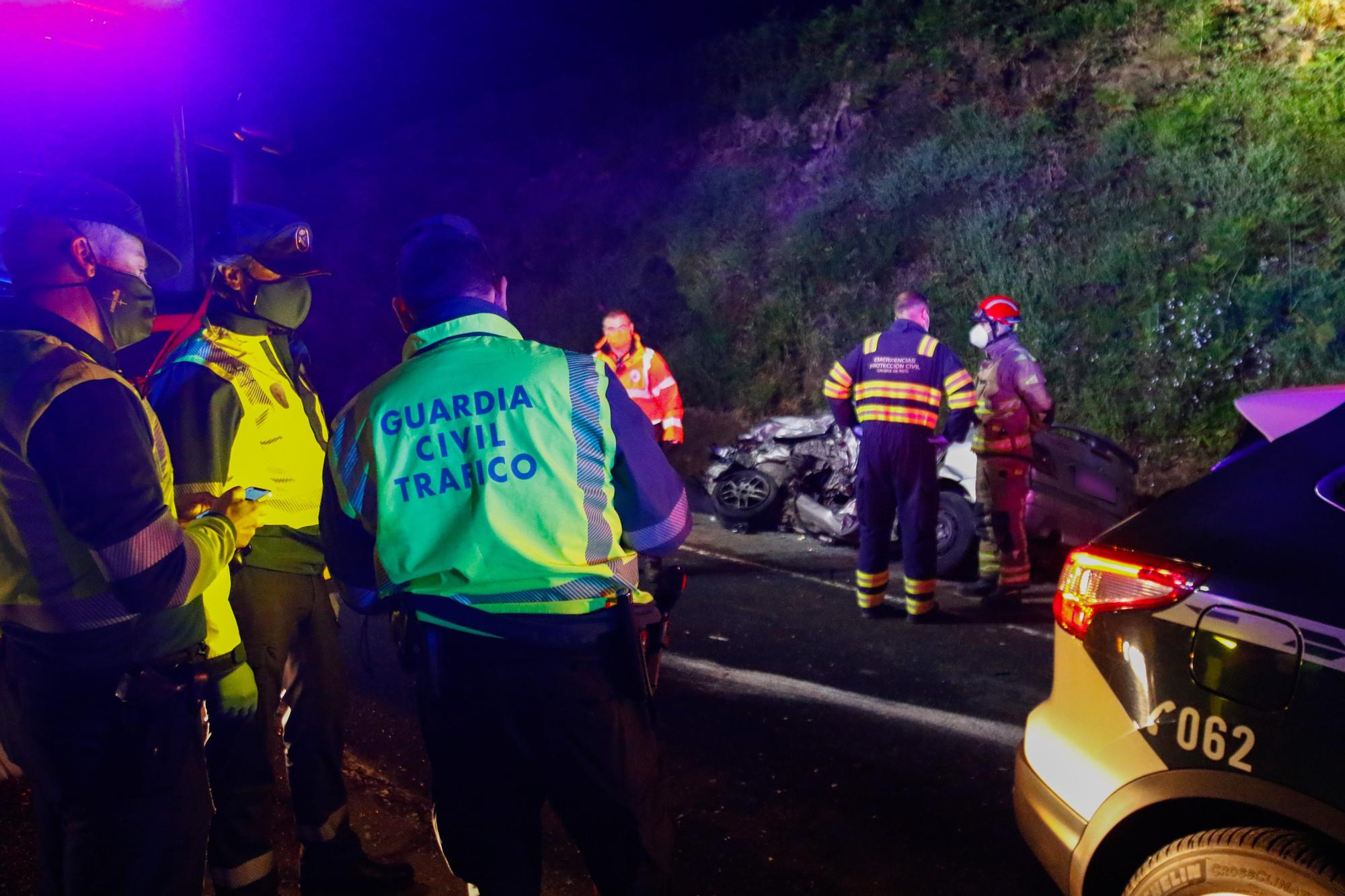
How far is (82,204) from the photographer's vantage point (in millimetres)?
2520

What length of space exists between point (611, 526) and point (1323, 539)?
1513mm

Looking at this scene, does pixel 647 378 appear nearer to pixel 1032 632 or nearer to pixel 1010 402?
pixel 1010 402

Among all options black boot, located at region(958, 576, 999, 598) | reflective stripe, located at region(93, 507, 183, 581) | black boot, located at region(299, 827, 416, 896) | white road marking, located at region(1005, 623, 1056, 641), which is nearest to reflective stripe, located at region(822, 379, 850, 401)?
black boot, located at region(958, 576, 999, 598)

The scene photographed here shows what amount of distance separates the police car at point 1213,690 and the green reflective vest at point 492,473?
120 centimetres

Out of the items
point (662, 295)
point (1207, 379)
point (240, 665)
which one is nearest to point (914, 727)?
point (240, 665)

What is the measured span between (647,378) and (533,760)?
17.8ft

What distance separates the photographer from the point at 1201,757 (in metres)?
2.30

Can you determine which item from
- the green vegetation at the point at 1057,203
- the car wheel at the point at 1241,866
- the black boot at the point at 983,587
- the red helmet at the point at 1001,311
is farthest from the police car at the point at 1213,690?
the green vegetation at the point at 1057,203

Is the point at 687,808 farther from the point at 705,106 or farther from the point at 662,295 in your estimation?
the point at 705,106

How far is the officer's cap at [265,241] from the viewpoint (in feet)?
10.8

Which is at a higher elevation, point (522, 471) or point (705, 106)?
point (705, 106)

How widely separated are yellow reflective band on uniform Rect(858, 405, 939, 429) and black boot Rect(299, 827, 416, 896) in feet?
12.7

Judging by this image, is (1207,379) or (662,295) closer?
(1207,379)

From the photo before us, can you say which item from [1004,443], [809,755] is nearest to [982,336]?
[1004,443]
